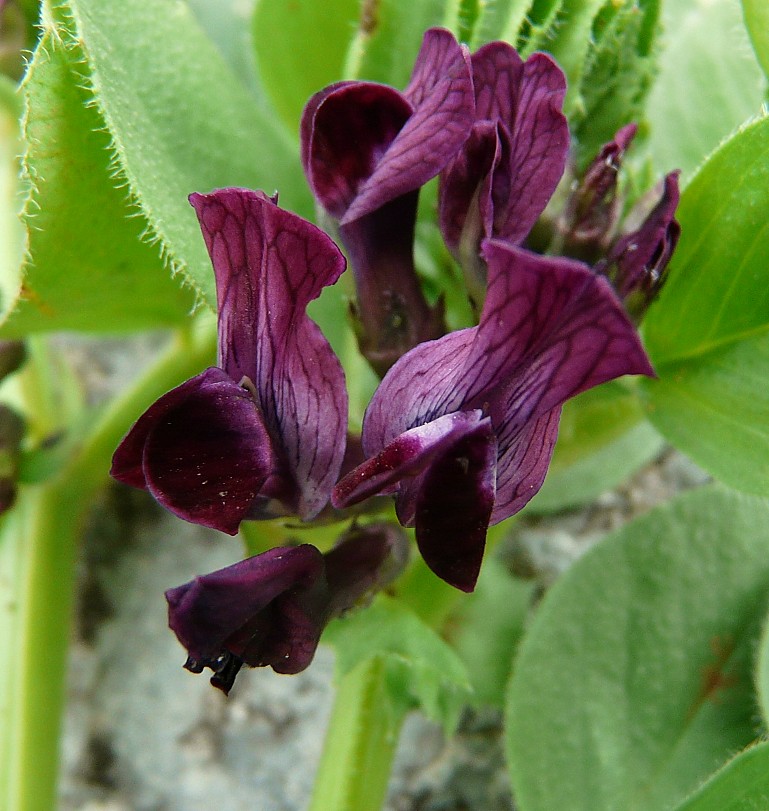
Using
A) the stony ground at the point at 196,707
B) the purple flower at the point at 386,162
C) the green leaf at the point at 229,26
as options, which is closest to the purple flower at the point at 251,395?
the purple flower at the point at 386,162

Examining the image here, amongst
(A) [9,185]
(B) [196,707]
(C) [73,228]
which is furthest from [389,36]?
(B) [196,707]

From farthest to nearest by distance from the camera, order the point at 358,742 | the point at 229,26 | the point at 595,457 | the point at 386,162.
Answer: the point at 229,26
the point at 595,457
the point at 358,742
the point at 386,162

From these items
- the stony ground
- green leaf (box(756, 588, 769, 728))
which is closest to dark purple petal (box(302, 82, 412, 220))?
green leaf (box(756, 588, 769, 728))

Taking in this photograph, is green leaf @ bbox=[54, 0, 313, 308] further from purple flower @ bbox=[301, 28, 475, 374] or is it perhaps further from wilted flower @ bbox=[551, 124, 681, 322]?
wilted flower @ bbox=[551, 124, 681, 322]

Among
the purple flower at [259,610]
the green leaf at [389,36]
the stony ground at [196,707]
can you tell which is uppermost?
the green leaf at [389,36]

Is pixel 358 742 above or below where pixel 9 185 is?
below

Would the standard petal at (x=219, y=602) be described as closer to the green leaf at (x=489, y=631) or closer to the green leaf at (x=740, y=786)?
the green leaf at (x=740, y=786)

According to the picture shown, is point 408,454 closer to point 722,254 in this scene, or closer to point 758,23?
point 722,254
